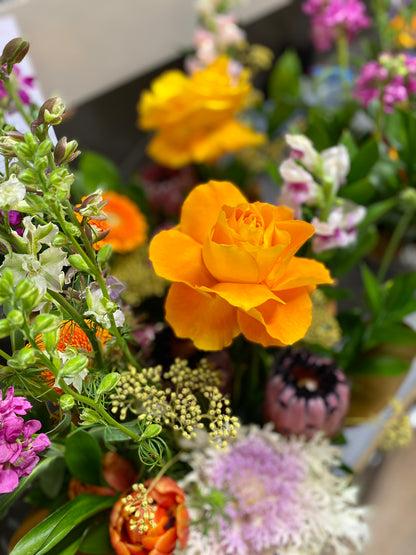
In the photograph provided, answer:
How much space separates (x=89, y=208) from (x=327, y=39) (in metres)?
0.58

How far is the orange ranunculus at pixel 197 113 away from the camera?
1.74 ft

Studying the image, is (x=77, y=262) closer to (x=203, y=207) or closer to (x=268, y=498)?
(x=203, y=207)

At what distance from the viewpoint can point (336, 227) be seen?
0.36 meters

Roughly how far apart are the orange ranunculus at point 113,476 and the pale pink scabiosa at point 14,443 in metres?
0.12

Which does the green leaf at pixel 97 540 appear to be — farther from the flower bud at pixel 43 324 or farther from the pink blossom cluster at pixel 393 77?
the pink blossom cluster at pixel 393 77

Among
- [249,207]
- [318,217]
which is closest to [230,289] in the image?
[249,207]

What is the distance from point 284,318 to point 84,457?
0.54 feet

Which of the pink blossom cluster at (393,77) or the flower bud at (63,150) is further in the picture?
the pink blossom cluster at (393,77)

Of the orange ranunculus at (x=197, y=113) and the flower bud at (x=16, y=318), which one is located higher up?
the flower bud at (x=16, y=318)

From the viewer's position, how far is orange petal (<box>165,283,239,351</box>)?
269 mm

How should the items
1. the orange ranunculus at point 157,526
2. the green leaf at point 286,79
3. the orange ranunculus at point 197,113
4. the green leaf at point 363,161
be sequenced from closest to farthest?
the orange ranunculus at point 157,526 → the green leaf at point 363,161 → the orange ranunculus at point 197,113 → the green leaf at point 286,79

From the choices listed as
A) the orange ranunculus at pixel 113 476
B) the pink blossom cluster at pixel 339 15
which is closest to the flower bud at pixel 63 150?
the orange ranunculus at pixel 113 476

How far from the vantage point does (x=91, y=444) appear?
1.02ft

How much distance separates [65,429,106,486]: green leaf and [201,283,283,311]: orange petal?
0.12 m
